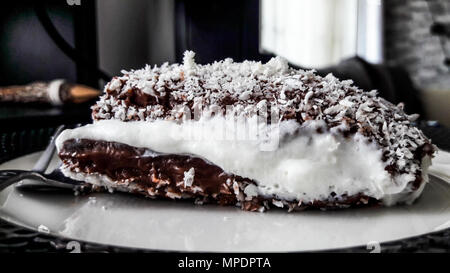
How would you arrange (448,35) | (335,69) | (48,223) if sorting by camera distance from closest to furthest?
(48,223)
(335,69)
(448,35)

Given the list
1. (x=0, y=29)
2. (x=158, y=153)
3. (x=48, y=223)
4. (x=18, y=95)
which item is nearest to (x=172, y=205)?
(x=158, y=153)

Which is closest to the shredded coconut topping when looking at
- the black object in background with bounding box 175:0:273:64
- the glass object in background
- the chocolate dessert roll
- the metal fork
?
the chocolate dessert roll

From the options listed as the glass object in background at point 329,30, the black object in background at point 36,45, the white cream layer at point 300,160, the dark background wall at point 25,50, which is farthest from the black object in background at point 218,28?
the glass object in background at point 329,30

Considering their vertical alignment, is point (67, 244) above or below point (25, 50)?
below

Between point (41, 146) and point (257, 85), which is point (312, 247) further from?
point (41, 146)

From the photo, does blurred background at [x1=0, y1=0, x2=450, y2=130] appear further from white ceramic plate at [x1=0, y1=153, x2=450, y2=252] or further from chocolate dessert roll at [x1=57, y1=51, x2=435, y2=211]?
white ceramic plate at [x1=0, y1=153, x2=450, y2=252]

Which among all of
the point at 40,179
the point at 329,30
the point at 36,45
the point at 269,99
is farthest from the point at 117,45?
the point at 329,30

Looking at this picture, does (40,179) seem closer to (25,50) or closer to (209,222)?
(209,222)
